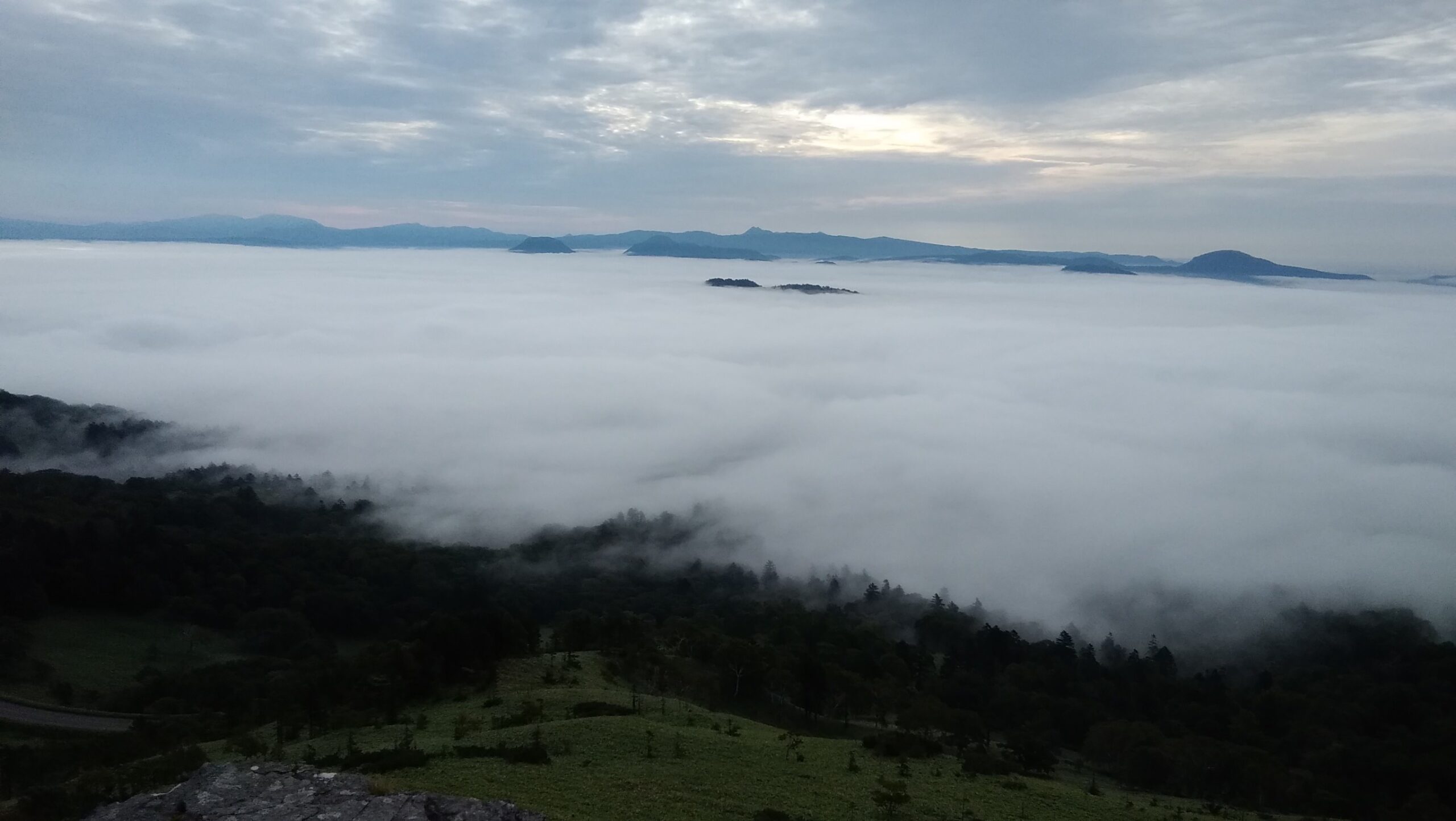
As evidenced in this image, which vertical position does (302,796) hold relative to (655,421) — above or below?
above

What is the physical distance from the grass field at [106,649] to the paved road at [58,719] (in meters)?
1.35

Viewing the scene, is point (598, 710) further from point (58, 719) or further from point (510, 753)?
point (58, 719)

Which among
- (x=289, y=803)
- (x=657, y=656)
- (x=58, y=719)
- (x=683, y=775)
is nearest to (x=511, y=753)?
(x=683, y=775)

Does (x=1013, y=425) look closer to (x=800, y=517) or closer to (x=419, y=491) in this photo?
(x=800, y=517)

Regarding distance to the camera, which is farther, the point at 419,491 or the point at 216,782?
the point at 419,491

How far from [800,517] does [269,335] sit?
13753cm

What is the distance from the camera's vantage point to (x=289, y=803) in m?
15.1

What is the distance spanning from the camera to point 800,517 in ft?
310

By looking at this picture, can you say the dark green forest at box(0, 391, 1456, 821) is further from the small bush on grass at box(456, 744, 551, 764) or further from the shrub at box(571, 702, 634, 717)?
the small bush on grass at box(456, 744, 551, 764)

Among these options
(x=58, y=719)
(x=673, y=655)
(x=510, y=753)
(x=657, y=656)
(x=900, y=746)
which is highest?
(x=510, y=753)

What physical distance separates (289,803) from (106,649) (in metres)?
39.8

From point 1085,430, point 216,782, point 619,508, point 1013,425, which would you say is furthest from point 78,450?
→ point 1085,430

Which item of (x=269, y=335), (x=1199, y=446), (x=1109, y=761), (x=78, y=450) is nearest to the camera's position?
(x=1109, y=761)

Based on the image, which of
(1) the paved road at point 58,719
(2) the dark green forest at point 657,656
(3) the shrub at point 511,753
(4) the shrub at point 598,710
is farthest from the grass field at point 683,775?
(1) the paved road at point 58,719
